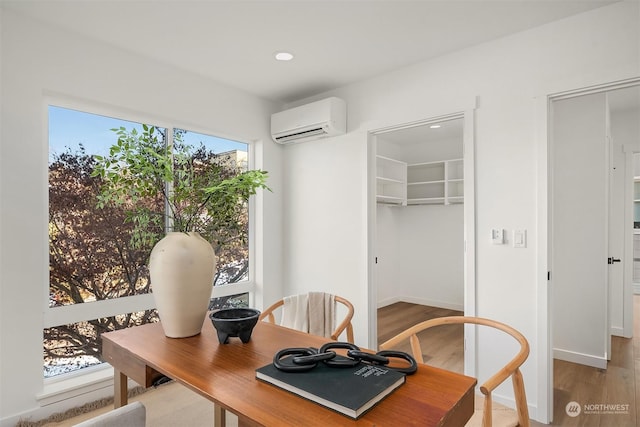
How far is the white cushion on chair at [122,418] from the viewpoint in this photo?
3.54ft

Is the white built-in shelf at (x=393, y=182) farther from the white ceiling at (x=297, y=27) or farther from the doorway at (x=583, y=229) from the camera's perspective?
the white ceiling at (x=297, y=27)

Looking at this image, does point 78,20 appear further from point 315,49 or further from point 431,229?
point 431,229

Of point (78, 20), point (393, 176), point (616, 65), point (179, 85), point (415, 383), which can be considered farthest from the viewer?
point (393, 176)

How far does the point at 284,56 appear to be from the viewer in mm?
2783

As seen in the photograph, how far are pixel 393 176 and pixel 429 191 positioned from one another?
1.96ft

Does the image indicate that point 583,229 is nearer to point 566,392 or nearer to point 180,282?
point 566,392

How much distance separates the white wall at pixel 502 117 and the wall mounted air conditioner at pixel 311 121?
0.43 ft

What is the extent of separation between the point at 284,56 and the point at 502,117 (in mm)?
1634

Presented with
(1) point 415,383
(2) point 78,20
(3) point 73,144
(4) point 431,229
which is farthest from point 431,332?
(2) point 78,20

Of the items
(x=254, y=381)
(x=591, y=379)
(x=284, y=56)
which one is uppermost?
(x=284, y=56)

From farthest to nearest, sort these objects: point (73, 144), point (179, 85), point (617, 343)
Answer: point (617, 343)
point (179, 85)
point (73, 144)

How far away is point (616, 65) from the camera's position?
2.12 m

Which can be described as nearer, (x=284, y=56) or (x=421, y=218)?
(x=284, y=56)

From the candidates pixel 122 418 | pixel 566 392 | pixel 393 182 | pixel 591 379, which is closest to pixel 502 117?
pixel 566 392
